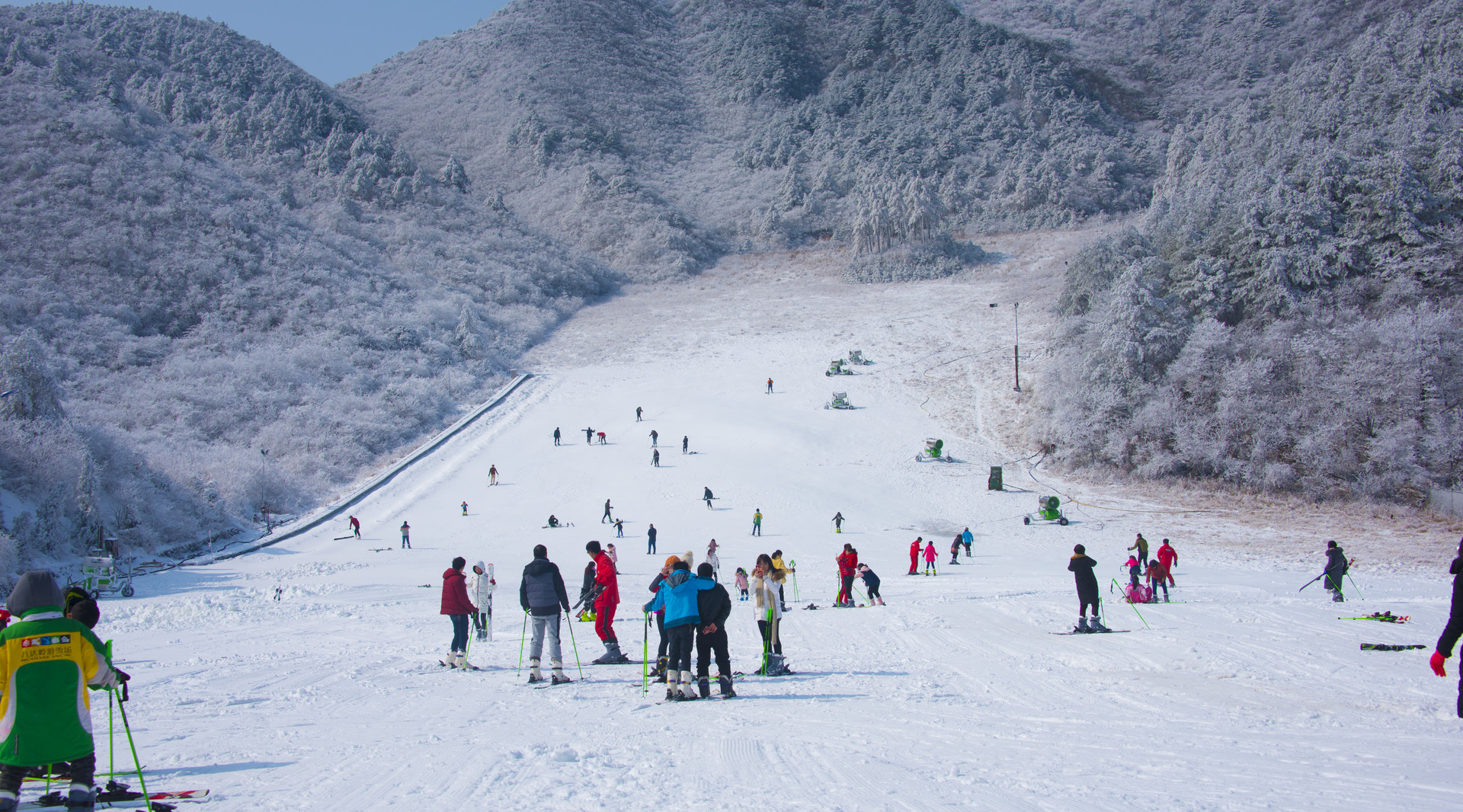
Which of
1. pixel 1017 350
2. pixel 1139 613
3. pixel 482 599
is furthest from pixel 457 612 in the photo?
pixel 1017 350

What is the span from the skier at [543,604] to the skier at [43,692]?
399 cm

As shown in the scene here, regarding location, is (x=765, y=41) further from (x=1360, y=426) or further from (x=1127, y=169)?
(x=1360, y=426)

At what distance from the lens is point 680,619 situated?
7.24 metres

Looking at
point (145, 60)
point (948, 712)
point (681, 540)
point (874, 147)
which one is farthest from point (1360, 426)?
point (145, 60)

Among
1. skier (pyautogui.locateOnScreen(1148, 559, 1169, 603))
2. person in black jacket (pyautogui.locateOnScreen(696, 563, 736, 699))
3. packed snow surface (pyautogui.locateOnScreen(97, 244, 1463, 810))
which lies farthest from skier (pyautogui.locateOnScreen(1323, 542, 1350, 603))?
person in black jacket (pyautogui.locateOnScreen(696, 563, 736, 699))

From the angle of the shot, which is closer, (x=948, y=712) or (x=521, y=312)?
(x=948, y=712)

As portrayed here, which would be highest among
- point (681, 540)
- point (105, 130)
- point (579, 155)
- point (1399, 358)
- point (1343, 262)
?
point (579, 155)

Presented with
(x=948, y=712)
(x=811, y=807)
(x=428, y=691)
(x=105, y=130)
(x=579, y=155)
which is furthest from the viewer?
(x=579, y=155)

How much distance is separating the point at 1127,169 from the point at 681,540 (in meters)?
87.1

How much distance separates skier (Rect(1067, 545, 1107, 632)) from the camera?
34.5 ft

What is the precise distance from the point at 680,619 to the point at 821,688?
175cm

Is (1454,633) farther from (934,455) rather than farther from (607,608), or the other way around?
(934,455)

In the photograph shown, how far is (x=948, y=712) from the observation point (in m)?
6.82

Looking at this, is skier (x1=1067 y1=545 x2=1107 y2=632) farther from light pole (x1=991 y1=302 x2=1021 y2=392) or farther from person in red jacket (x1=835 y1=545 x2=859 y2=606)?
light pole (x1=991 y1=302 x2=1021 y2=392)
